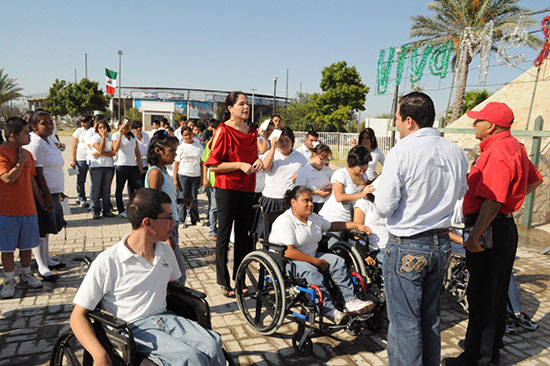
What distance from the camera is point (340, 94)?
34.3 meters

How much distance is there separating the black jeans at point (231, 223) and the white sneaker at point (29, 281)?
195cm

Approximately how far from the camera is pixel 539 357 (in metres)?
3.43

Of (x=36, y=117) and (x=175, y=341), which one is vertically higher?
(x=36, y=117)

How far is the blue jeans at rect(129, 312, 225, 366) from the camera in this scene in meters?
2.05

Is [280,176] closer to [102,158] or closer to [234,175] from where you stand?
[234,175]

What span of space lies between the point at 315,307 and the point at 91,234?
4840 millimetres

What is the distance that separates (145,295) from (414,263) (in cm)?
163

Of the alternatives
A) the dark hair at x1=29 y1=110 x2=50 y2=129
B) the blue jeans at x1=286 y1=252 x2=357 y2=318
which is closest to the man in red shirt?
the blue jeans at x1=286 y1=252 x2=357 y2=318

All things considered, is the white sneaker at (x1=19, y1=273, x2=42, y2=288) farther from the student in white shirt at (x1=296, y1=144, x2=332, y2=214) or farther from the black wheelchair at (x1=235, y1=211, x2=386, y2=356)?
the student in white shirt at (x1=296, y1=144, x2=332, y2=214)

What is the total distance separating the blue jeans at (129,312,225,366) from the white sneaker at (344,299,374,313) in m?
1.42

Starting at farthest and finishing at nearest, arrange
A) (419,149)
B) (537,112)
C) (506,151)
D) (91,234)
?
(537,112) < (91,234) < (506,151) < (419,149)

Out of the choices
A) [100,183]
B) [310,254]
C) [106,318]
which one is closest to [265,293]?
[310,254]

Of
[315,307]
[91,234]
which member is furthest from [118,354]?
[91,234]

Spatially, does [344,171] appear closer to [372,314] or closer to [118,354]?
[372,314]
